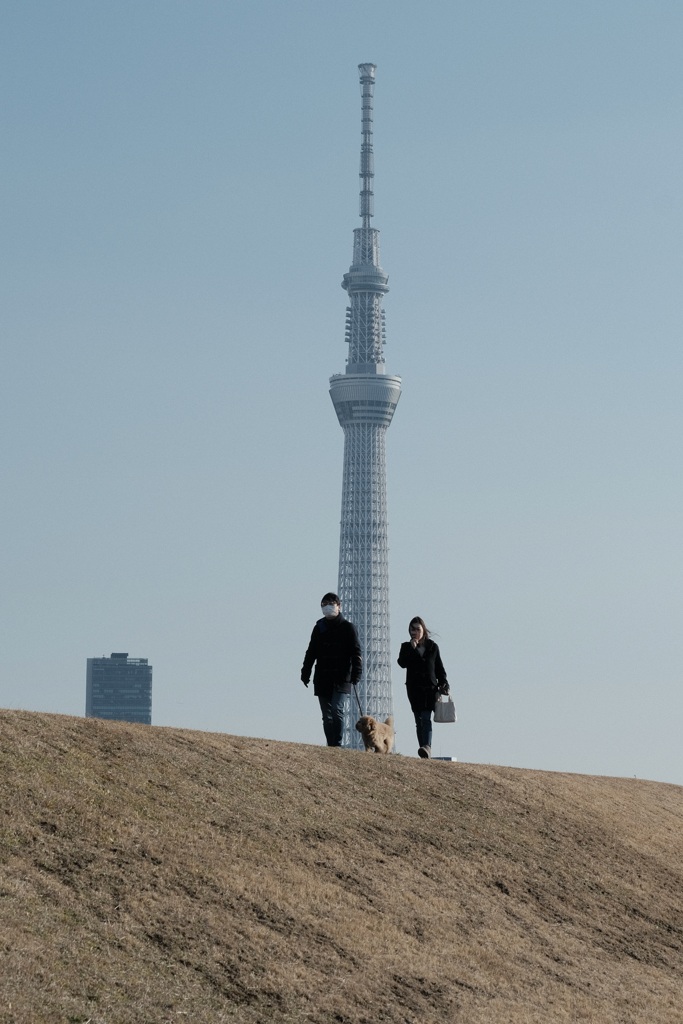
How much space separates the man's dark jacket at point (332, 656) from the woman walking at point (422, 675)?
1313 mm

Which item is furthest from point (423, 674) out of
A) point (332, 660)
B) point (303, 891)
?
point (303, 891)

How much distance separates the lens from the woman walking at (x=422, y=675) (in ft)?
74.2

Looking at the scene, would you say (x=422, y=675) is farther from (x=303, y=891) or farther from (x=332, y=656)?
(x=303, y=891)

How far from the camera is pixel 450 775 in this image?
2209 cm

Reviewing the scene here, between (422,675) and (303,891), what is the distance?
22.6 feet

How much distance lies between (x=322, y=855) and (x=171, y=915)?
319 centimetres

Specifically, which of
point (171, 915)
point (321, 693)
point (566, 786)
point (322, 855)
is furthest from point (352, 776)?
point (171, 915)

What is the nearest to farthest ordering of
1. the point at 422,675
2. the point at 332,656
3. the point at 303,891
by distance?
the point at 303,891 < the point at 332,656 < the point at 422,675

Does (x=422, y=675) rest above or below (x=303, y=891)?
above

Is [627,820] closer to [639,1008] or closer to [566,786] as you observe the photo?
[566,786]

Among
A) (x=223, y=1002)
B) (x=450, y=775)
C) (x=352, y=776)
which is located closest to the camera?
(x=223, y=1002)

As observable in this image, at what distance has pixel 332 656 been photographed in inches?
838

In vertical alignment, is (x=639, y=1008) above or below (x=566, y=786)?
below

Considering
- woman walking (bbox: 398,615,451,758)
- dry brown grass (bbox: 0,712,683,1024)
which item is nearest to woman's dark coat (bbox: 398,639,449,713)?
woman walking (bbox: 398,615,451,758)
